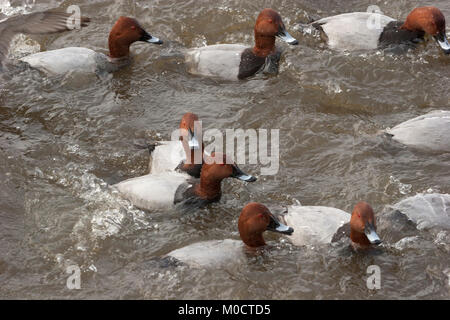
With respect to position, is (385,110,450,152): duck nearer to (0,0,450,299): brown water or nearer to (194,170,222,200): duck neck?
(0,0,450,299): brown water

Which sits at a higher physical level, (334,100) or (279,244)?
(334,100)

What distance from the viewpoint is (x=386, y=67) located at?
923cm

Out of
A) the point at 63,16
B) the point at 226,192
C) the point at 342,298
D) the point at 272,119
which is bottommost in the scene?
the point at 342,298

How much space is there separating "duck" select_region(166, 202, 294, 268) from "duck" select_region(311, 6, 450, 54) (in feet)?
11.5

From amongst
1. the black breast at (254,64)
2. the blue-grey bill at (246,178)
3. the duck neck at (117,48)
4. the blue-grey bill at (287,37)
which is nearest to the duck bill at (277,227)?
the blue-grey bill at (246,178)

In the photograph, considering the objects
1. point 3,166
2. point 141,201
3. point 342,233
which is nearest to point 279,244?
point 342,233

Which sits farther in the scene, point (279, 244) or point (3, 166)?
point (3, 166)

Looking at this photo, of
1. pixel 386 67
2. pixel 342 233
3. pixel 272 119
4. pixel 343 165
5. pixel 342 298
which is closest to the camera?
pixel 342 298

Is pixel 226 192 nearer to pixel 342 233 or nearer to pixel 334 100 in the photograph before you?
pixel 342 233

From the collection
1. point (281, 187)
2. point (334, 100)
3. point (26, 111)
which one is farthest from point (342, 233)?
point (26, 111)

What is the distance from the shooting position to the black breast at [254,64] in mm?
9258

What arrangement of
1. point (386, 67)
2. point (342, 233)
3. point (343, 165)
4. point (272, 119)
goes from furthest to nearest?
point (386, 67) → point (272, 119) → point (343, 165) → point (342, 233)

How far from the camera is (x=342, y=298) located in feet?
20.8

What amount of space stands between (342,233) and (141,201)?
1.89 m
